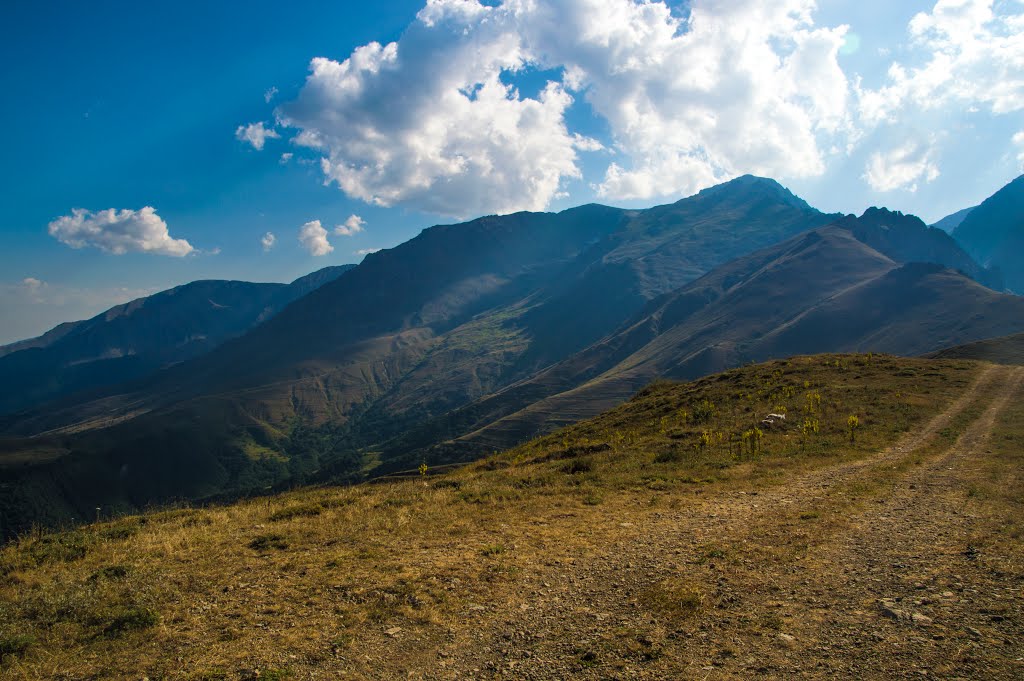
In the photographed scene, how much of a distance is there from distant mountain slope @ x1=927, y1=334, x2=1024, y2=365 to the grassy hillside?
72.1 m

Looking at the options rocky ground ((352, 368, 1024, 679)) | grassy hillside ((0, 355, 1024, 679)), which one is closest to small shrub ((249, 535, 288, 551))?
grassy hillside ((0, 355, 1024, 679))

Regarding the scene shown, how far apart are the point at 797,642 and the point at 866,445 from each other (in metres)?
20.8

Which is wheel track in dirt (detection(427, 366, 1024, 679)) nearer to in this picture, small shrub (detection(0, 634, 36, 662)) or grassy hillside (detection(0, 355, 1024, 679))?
grassy hillside (detection(0, 355, 1024, 679))

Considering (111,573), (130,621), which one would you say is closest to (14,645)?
(130,621)

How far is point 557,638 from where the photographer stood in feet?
31.4

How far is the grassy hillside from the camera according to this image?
891 cm

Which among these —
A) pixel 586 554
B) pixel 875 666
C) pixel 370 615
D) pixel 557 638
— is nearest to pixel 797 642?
pixel 875 666

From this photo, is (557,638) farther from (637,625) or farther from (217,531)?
(217,531)

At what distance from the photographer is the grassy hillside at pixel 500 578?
8.91 meters

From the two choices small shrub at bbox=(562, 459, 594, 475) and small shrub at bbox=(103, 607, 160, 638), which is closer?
small shrub at bbox=(103, 607, 160, 638)

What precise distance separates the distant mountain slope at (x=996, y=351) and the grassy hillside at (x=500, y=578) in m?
72.1

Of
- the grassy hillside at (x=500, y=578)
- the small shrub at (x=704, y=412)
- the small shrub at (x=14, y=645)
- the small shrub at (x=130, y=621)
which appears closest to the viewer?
the grassy hillside at (x=500, y=578)

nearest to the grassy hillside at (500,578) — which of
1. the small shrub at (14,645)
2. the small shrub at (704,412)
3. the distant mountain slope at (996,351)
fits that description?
the small shrub at (14,645)

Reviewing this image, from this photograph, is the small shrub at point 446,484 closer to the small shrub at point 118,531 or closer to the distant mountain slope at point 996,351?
the small shrub at point 118,531
